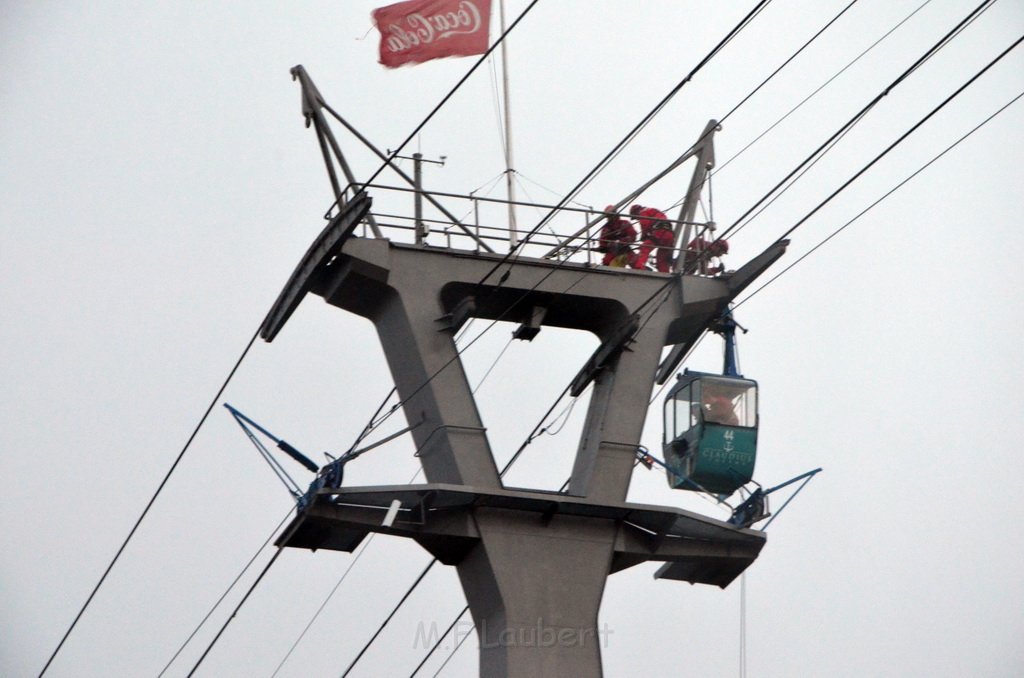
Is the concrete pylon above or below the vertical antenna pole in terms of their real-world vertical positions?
below

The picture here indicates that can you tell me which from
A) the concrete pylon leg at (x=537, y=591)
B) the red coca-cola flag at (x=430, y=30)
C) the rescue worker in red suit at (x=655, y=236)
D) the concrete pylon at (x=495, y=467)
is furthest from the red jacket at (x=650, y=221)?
the concrete pylon leg at (x=537, y=591)

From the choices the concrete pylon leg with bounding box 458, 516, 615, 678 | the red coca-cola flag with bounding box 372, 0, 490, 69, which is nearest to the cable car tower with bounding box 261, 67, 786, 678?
the concrete pylon leg with bounding box 458, 516, 615, 678

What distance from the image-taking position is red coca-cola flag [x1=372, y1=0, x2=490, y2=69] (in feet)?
85.3

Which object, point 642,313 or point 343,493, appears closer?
point 343,493

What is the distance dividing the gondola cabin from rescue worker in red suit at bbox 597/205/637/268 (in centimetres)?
230

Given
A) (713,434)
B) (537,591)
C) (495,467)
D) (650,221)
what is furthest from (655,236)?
(537,591)

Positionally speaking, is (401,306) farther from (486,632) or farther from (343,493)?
(486,632)

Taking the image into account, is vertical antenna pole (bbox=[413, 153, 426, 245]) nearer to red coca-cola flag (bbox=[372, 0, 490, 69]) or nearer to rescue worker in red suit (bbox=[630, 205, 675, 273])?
red coca-cola flag (bbox=[372, 0, 490, 69])

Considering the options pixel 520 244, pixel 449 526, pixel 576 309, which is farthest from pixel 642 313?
pixel 449 526

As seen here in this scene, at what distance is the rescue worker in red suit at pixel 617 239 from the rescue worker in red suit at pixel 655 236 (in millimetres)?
176

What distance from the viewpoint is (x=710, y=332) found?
27.7m

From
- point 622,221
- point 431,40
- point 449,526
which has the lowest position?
point 449,526

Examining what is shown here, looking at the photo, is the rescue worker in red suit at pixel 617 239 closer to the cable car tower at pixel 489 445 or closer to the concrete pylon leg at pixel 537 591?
the cable car tower at pixel 489 445

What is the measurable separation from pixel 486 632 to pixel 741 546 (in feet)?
15.1
